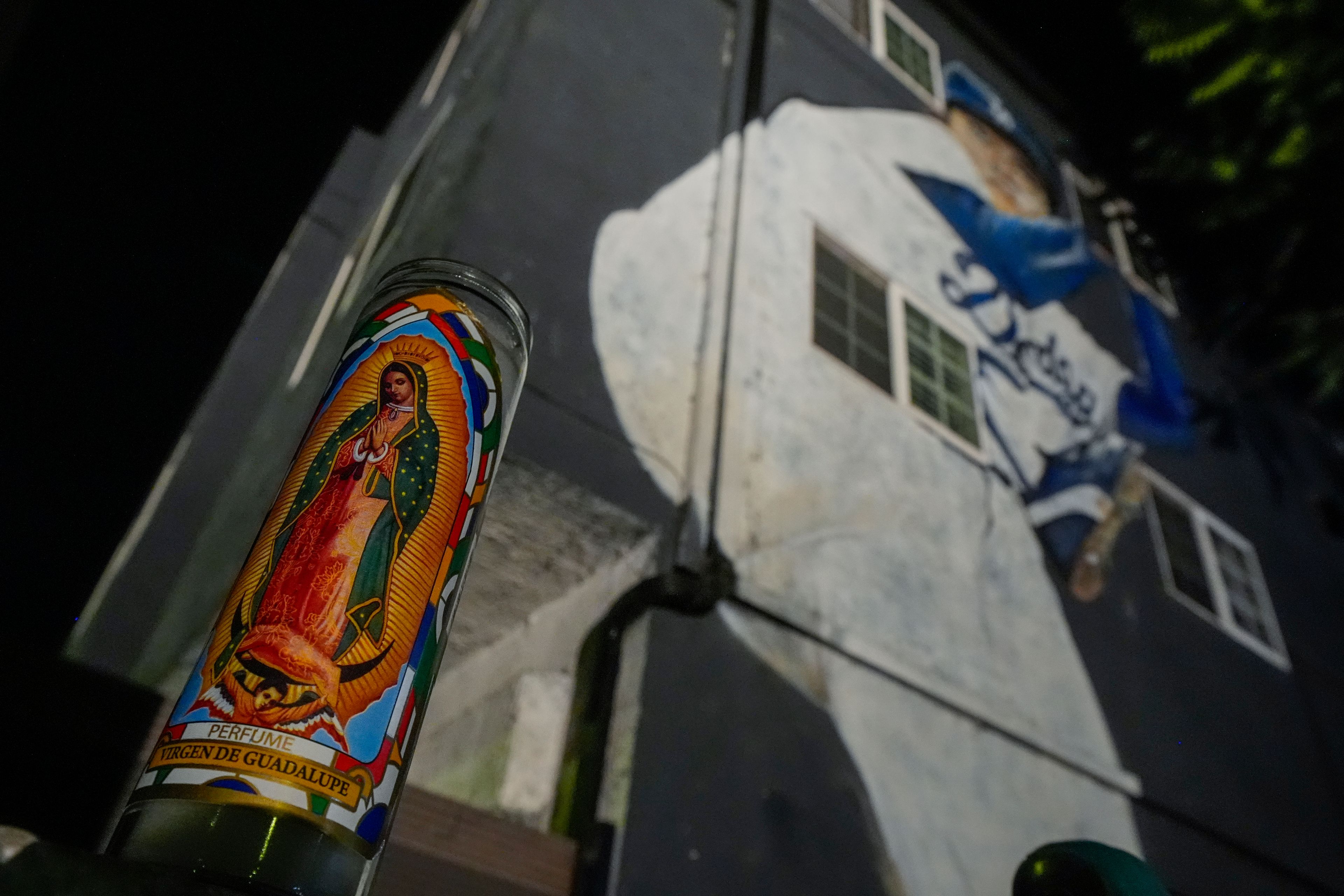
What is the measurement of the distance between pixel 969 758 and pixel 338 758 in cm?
319

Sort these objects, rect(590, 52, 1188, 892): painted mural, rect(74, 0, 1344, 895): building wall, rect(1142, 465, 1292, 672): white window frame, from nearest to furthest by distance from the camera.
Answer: rect(74, 0, 1344, 895): building wall < rect(590, 52, 1188, 892): painted mural < rect(1142, 465, 1292, 672): white window frame

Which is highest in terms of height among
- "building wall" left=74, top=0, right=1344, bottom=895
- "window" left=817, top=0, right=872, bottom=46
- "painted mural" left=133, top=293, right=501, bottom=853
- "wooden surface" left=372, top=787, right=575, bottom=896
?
"window" left=817, top=0, right=872, bottom=46

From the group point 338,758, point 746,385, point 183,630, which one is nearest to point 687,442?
point 746,385

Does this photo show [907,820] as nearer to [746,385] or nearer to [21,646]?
[746,385]

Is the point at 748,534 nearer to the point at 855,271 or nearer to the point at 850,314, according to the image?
the point at 850,314

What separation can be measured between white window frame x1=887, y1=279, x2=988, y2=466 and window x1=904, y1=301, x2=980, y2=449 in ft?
0.04

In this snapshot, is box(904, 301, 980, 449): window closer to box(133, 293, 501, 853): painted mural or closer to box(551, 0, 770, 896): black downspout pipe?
box(551, 0, 770, 896): black downspout pipe

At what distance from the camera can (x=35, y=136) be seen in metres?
3.58

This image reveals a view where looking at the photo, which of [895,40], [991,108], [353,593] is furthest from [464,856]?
[991,108]

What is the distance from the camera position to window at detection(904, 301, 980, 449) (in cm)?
522

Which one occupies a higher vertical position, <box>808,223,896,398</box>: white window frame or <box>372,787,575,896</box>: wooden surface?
<box>808,223,896,398</box>: white window frame

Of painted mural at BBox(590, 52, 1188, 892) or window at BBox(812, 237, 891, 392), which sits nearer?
painted mural at BBox(590, 52, 1188, 892)

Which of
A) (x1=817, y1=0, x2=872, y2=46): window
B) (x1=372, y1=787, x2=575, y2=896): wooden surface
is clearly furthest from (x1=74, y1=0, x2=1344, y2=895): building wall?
(x1=817, y1=0, x2=872, y2=46): window

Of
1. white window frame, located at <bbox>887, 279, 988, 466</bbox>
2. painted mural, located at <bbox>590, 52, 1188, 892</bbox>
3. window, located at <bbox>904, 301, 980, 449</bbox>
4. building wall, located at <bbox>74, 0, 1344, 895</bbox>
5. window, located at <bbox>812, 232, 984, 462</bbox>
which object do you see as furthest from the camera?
window, located at <bbox>904, 301, 980, 449</bbox>
